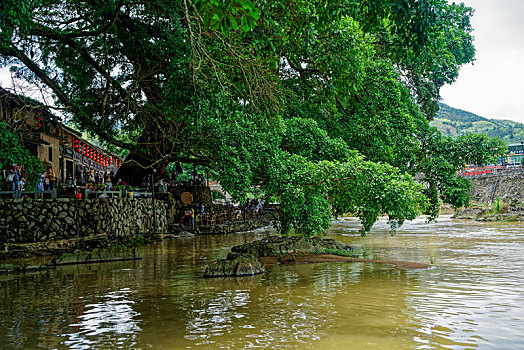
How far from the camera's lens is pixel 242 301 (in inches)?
342

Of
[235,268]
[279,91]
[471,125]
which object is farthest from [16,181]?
[471,125]

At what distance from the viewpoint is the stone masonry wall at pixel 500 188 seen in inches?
1678

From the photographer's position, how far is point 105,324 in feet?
23.8

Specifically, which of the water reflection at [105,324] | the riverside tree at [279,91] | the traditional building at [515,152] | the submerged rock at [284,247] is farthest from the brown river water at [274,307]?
the traditional building at [515,152]

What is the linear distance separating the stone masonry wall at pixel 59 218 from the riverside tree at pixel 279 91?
123 inches

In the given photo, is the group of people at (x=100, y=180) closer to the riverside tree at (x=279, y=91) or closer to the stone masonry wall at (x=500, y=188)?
the riverside tree at (x=279, y=91)

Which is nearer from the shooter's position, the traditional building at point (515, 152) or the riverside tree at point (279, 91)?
the riverside tree at point (279, 91)

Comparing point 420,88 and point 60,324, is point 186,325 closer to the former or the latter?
point 60,324

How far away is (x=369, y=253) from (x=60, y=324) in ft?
37.4

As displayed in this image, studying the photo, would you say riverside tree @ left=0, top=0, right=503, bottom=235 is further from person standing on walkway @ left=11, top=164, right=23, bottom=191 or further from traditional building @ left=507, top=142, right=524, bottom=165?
traditional building @ left=507, top=142, right=524, bottom=165

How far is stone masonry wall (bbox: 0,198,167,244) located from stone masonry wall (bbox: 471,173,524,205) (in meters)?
34.0

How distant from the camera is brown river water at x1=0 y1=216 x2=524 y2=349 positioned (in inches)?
247

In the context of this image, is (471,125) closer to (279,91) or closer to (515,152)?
(515,152)

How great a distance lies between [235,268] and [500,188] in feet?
138
